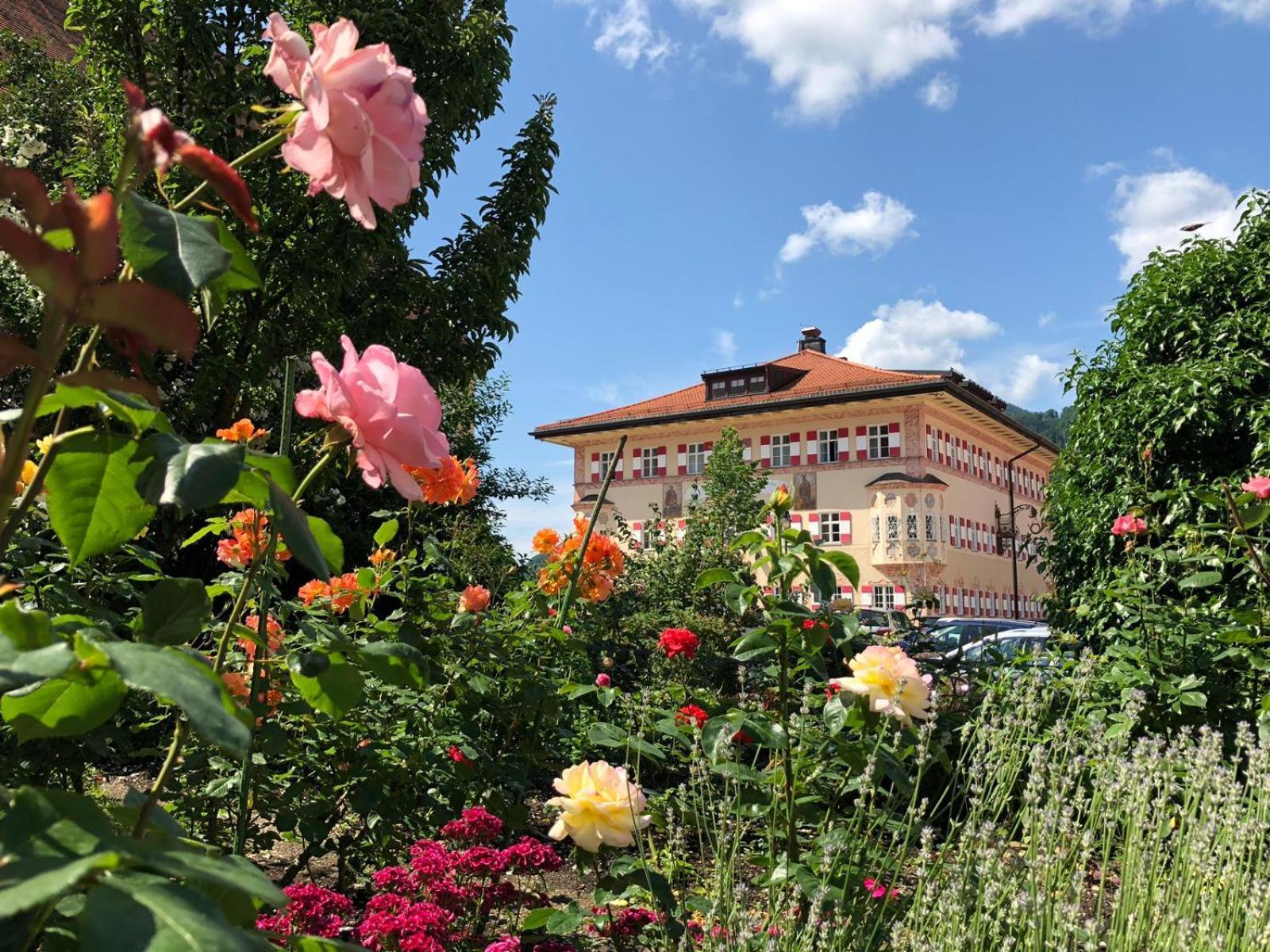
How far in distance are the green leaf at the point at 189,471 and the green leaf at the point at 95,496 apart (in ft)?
0.24

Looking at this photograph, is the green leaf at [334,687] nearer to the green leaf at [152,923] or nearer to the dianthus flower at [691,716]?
the green leaf at [152,923]

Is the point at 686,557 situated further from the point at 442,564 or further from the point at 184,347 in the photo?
the point at 184,347

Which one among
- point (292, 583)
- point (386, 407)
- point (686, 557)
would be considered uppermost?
point (686, 557)

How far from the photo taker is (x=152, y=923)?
455 mm

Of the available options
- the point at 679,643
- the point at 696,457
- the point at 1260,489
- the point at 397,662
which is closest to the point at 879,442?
the point at 696,457

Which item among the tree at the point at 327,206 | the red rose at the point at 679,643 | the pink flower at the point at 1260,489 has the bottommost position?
the red rose at the point at 679,643

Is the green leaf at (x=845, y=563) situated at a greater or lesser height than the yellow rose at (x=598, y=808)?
greater

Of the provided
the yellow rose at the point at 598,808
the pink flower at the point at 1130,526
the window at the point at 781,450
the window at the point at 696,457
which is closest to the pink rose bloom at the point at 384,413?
the yellow rose at the point at 598,808

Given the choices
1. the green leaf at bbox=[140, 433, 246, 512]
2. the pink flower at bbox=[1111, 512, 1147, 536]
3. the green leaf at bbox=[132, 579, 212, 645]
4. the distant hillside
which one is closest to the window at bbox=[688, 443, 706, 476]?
the pink flower at bbox=[1111, 512, 1147, 536]

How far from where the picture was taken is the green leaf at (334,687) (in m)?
0.96

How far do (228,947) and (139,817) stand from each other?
32 cm

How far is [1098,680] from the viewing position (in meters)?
3.70

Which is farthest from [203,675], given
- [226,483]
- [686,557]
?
[686,557]

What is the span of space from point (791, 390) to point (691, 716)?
114 ft
